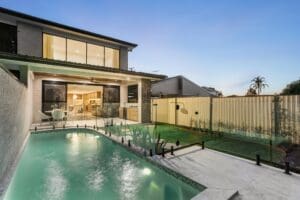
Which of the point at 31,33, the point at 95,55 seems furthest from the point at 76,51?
the point at 31,33

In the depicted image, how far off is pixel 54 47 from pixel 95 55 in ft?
9.41

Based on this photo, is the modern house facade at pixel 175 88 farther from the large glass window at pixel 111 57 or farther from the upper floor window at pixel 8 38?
the upper floor window at pixel 8 38

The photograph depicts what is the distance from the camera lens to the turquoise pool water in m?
3.69

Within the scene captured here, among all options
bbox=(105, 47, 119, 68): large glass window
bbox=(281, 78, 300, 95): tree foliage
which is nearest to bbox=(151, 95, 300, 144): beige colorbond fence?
bbox=(105, 47, 119, 68): large glass window

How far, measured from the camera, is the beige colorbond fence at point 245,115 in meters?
6.93

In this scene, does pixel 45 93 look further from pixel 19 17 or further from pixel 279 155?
pixel 279 155

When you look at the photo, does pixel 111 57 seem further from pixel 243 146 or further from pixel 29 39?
pixel 243 146

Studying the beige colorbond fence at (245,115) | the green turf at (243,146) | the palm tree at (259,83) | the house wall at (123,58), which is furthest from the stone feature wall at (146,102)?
the palm tree at (259,83)

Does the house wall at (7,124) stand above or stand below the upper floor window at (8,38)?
below

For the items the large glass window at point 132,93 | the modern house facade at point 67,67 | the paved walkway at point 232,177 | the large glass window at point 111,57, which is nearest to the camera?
the paved walkway at point 232,177

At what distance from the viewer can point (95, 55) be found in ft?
48.6

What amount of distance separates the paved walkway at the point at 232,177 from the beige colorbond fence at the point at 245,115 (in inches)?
122

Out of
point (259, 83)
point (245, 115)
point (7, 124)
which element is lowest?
point (245, 115)

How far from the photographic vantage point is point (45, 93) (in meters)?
13.1
